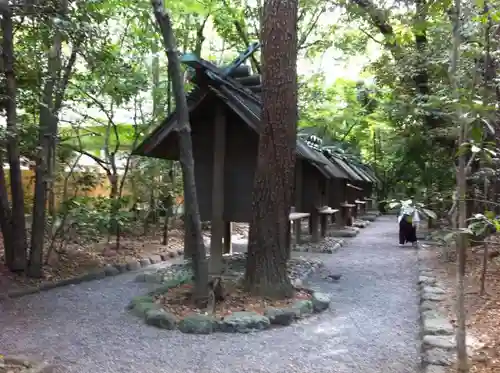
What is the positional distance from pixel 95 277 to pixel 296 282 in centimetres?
361

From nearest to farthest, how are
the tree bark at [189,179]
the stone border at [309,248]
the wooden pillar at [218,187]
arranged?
1. the tree bark at [189,179]
2. the wooden pillar at [218,187]
3. the stone border at [309,248]

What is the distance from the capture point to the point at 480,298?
21.7 ft

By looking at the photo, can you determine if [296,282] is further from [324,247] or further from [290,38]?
[324,247]

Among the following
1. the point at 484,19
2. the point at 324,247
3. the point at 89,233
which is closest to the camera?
the point at 484,19

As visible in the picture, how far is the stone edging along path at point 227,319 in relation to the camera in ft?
18.1

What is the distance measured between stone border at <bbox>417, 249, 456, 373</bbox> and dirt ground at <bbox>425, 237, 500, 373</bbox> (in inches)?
6.3

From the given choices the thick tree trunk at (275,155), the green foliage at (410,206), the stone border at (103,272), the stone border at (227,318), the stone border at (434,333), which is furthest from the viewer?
the stone border at (103,272)

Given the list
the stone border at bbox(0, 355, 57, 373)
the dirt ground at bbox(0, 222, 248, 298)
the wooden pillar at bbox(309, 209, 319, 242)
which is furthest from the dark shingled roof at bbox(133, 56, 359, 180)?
the wooden pillar at bbox(309, 209, 319, 242)

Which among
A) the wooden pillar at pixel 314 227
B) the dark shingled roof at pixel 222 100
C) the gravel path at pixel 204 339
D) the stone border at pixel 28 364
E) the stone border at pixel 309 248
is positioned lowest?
the gravel path at pixel 204 339

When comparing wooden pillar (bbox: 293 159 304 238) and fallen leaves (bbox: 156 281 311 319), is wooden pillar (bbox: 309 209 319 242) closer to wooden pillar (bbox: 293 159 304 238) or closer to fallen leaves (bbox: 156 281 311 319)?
wooden pillar (bbox: 293 159 304 238)

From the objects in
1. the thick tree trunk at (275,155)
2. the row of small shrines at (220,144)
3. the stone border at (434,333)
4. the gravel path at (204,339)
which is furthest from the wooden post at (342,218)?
the thick tree trunk at (275,155)

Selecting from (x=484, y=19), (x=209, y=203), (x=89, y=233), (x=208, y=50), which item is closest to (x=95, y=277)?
(x=89, y=233)

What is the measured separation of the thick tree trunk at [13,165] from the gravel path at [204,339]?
850 millimetres

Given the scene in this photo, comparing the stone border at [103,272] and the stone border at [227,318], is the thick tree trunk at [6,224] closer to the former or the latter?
the stone border at [103,272]
